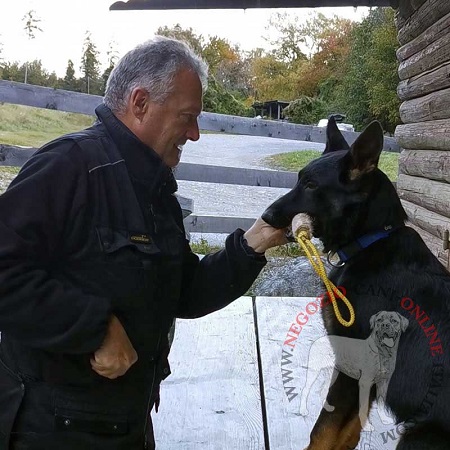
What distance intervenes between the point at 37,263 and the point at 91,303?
165 mm

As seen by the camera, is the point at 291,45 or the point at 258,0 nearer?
the point at 258,0

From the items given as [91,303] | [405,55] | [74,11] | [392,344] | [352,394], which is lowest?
[352,394]

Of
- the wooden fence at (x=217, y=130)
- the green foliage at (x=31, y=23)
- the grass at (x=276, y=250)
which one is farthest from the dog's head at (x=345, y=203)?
the green foliage at (x=31, y=23)

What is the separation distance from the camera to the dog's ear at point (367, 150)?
5.51 feet

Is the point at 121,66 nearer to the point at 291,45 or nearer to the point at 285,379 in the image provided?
the point at 285,379

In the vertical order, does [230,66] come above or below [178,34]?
above

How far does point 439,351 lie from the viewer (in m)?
1.58

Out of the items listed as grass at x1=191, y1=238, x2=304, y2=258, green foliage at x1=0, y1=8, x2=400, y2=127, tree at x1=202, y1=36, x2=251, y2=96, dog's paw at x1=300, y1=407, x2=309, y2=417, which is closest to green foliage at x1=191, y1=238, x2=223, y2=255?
grass at x1=191, y1=238, x2=304, y2=258

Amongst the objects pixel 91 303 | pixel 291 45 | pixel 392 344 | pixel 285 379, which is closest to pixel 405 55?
pixel 285 379

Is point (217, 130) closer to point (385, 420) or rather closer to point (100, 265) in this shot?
→ point (385, 420)

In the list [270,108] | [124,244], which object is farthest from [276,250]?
[270,108]

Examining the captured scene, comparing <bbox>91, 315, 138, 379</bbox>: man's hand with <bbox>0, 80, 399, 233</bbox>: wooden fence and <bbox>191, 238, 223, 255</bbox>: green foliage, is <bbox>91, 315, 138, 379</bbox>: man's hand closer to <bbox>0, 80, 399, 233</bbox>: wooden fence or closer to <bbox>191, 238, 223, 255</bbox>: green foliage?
<bbox>0, 80, 399, 233</bbox>: wooden fence

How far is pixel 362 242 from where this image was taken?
179cm

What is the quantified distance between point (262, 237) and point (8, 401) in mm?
883
